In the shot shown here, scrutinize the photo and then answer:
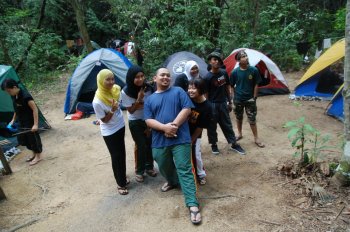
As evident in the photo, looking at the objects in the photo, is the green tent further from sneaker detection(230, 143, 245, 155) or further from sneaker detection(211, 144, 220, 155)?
sneaker detection(230, 143, 245, 155)

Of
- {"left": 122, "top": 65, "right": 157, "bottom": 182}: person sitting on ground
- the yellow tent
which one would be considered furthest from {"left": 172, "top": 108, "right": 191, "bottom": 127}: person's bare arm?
the yellow tent

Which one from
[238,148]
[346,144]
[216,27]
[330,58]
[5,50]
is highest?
[5,50]

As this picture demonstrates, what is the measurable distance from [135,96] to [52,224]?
1704mm

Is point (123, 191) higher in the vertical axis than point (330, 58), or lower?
lower

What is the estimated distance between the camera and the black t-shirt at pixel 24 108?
182 inches

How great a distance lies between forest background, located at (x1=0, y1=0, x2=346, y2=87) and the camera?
846 centimetres

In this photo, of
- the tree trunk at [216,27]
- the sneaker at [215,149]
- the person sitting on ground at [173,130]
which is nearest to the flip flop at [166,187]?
the person sitting on ground at [173,130]

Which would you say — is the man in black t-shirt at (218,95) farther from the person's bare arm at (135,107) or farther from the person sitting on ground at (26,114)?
the person sitting on ground at (26,114)

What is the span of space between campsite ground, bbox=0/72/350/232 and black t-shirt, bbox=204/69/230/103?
0.91 metres

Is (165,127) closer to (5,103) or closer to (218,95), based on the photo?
(218,95)

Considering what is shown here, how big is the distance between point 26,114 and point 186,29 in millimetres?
5266

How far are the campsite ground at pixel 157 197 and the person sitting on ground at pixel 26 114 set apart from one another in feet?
1.02

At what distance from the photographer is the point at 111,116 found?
330 centimetres

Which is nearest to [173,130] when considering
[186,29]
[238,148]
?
[238,148]
